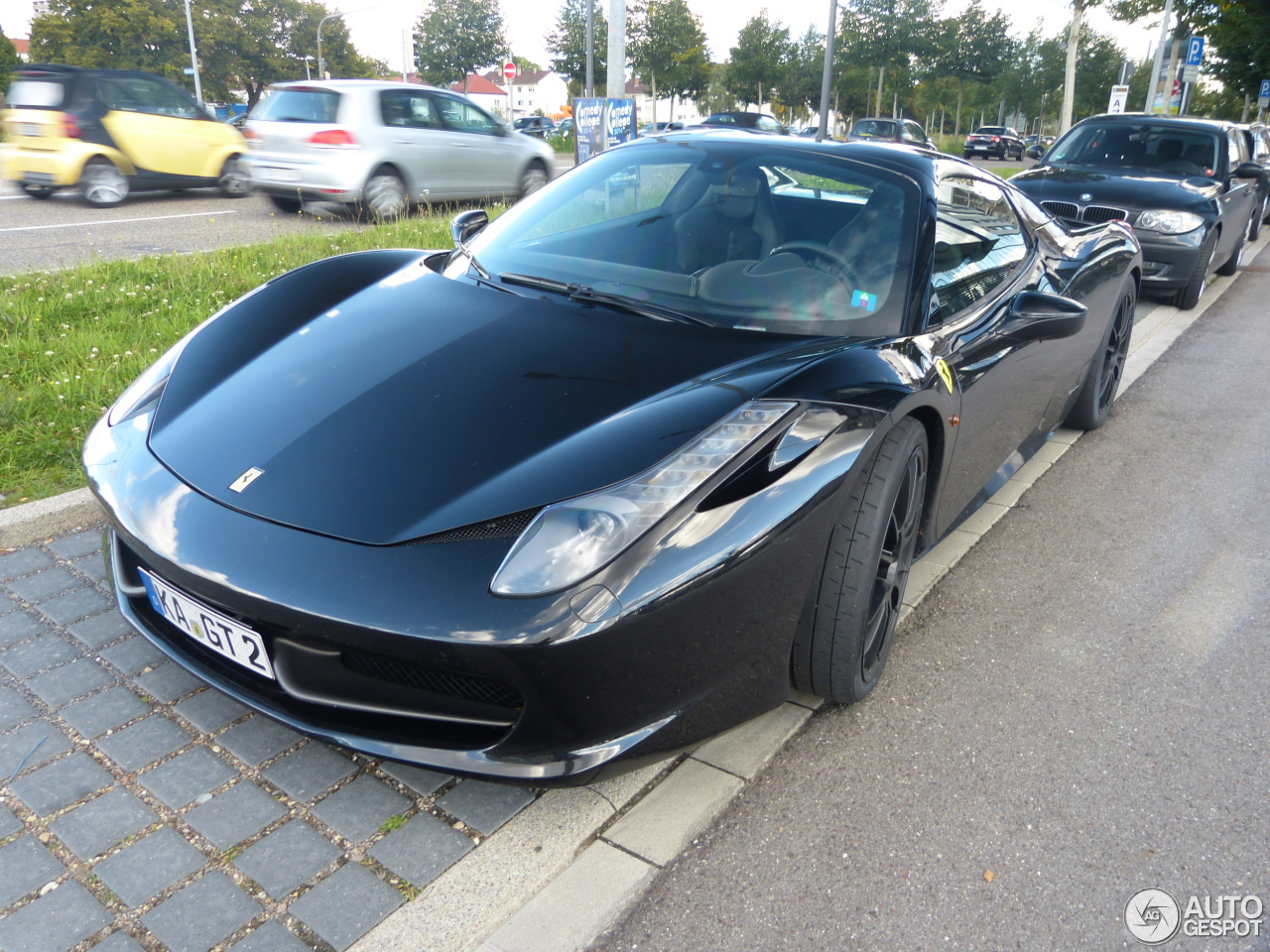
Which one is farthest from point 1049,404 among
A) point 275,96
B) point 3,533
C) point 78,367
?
point 275,96

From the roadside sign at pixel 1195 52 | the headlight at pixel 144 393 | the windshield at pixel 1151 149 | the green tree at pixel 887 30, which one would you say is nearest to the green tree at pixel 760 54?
the green tree at pixel 887 30

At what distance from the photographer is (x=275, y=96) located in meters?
10.4

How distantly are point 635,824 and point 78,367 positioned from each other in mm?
3750

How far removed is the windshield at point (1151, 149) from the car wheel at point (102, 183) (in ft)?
32.8

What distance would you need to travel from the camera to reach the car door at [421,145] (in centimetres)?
1031

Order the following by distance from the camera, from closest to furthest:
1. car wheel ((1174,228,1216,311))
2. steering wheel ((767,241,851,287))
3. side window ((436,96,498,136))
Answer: steering wheel ((767,241,851,287)) → car wheel ((1174,228,1216,311)) → side window ((436,96,498,136))

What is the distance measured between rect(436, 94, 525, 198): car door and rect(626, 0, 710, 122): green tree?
35.3 m

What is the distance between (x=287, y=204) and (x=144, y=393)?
30.4ft

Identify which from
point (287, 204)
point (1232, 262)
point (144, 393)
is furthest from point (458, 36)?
point (144, 393)

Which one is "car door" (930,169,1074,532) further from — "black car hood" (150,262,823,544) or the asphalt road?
"black car hood" (150,262,823,544)

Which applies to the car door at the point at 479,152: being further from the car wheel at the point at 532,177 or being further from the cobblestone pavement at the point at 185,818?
the cobblestone pavement at the point at 185,818

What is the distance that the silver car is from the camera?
9.93 m

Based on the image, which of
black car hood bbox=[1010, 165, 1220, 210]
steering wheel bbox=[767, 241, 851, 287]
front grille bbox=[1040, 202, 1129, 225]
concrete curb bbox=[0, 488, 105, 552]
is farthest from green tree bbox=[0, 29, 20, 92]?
steering wheel bbox=[767, 241, 851, 287]

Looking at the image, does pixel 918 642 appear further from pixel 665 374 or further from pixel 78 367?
pixel 78 367
